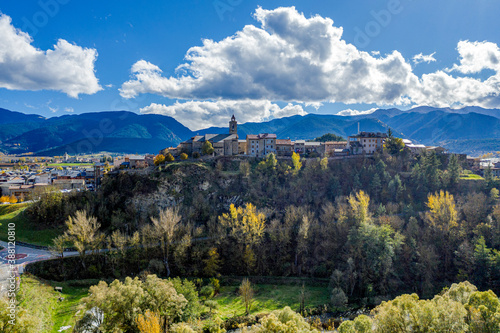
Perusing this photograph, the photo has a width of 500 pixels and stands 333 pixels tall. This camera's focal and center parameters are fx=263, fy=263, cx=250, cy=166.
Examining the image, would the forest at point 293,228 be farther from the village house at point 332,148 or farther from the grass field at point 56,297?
the village house at point 332,148

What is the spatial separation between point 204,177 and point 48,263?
130 feet

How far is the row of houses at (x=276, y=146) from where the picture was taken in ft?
297

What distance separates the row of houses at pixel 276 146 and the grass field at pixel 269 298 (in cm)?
4883

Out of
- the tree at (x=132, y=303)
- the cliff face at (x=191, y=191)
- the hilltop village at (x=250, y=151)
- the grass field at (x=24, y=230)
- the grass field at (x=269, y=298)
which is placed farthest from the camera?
the hilltop village at (x=250, y=151)

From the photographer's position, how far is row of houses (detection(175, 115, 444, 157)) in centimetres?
9050

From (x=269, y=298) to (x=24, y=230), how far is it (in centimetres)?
5642

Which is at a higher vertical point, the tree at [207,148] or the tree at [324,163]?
the tree at [207,148]

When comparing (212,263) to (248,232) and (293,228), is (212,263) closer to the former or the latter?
(248,232)

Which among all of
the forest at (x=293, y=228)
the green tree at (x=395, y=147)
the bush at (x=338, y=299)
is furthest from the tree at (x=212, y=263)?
the green tree at (x=395, y=147)

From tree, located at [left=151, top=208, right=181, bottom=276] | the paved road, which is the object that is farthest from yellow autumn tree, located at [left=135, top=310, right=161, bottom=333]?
the paved road

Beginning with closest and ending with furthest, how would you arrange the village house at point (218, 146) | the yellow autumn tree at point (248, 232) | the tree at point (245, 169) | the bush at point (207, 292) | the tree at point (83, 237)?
the bush at point (207, 292)
the tree at point (83, 237)
the yellow autumn tree at point (248, 232)
the tree at point (245, 169)
the village house at point (218, 146)

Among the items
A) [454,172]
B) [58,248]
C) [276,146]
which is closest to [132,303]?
[58,248]

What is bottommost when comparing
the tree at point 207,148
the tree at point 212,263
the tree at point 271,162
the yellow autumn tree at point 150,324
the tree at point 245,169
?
the tree at point 212,263

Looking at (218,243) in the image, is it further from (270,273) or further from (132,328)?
(132,328)
